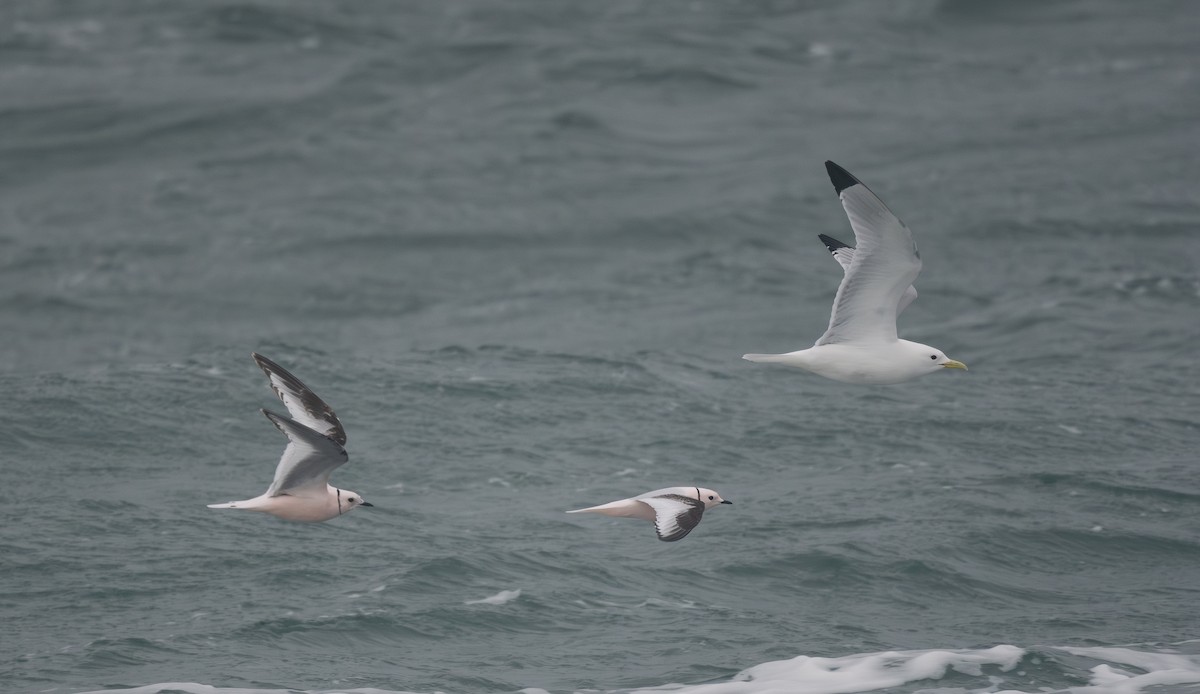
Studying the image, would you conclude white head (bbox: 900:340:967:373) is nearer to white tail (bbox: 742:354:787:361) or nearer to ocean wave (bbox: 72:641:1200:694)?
white tail (bbox: 742:354:787:361)

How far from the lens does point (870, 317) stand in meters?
14.4

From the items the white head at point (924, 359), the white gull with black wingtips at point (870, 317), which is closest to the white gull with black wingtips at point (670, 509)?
the white gull with black wingtips at point (870, 317)

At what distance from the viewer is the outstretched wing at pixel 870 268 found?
527 inches

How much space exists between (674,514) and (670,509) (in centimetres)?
21

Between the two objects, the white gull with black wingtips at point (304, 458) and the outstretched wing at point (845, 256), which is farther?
the outstretched wing at point (845, 256)

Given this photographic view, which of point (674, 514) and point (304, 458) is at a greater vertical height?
point (304, 458)

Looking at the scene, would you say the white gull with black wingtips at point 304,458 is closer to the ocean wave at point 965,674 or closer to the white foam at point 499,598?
the ocean wave at point 965,674

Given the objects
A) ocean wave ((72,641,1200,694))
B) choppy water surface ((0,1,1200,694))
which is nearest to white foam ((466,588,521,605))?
choppy water surface ((0,1,1200,694))

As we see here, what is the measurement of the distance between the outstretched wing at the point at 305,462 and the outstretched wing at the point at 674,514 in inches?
98.3

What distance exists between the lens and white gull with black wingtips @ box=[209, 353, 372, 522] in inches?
516

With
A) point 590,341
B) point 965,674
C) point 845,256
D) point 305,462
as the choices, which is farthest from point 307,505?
point 590,341

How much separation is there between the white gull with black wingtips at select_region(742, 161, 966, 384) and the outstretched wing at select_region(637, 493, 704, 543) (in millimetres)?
1368

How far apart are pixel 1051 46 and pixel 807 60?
222 inches

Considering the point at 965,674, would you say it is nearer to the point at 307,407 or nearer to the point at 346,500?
the point at 346,500
